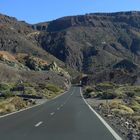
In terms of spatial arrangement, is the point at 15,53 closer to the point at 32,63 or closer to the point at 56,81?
the point at 32,63

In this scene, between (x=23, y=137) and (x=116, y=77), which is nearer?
(x=23, y=137)

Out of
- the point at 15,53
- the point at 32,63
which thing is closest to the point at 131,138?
the point at 32,63

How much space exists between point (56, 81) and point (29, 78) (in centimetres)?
997

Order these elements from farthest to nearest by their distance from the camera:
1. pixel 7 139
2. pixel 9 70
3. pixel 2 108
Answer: pixel 9 70
pixel 2 108
pixel 7 139

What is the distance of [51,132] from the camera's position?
1708cm

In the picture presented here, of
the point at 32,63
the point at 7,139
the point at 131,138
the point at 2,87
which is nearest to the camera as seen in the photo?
the point at 7,139

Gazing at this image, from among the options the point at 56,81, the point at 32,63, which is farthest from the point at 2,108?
the point at 32,63

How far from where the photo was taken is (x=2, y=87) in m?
96.9

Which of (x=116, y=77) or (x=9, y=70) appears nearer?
(x=9, y=70)

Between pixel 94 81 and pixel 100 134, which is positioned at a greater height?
pixel 100 134

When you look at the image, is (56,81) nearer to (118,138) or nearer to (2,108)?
(2,108)

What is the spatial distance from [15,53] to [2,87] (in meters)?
96.4

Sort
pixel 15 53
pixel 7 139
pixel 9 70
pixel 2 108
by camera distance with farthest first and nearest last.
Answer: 1. pixel 15 53
2. pixel 9 70
3. pixel 2 108
4. pixel 7 139

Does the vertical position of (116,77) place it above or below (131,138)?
below
